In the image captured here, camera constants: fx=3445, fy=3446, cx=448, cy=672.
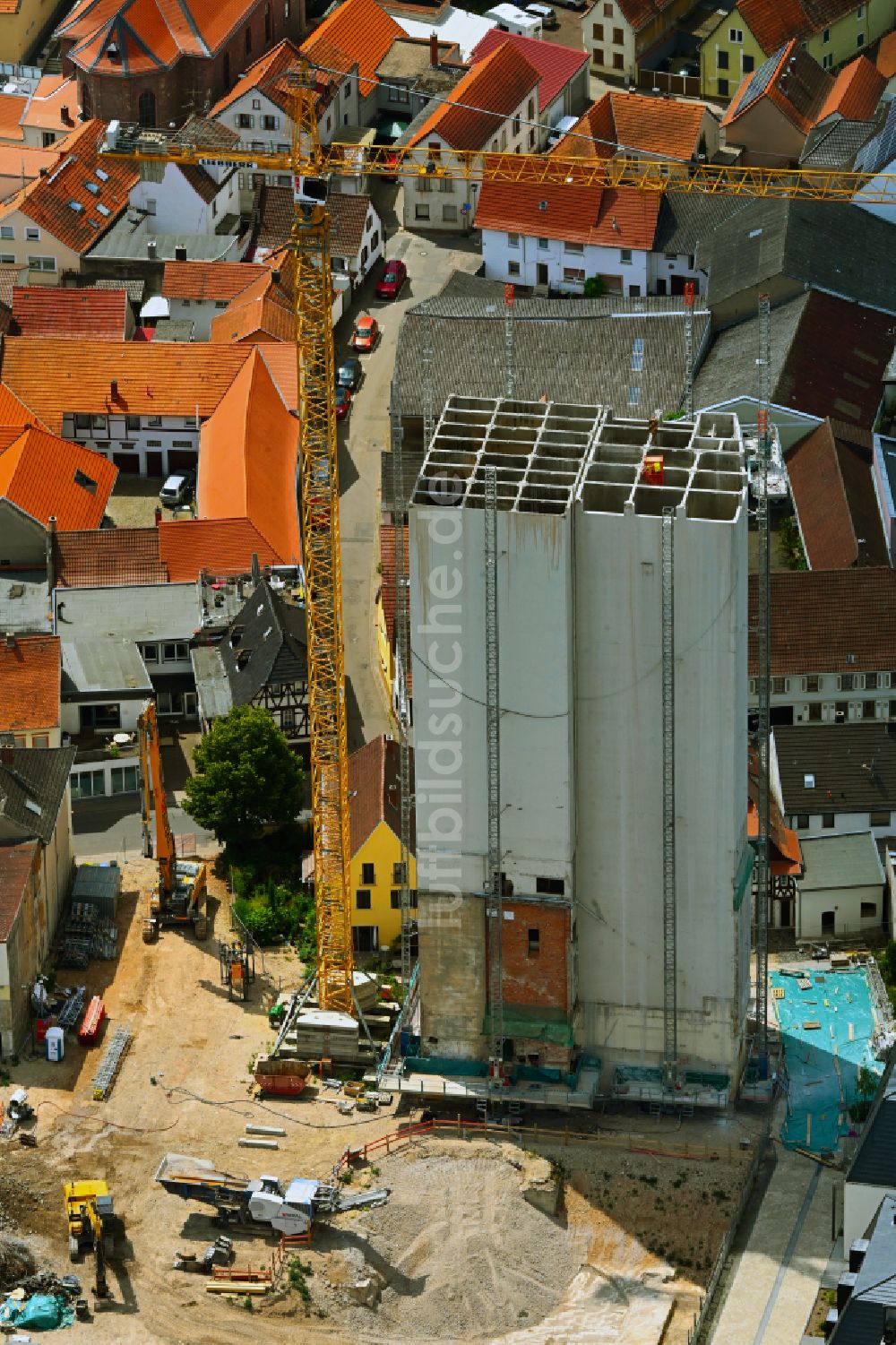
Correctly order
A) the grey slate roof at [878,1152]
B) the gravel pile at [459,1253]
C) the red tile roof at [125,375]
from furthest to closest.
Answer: the red tile roof at [125,375] < the gravel pile at [459,1253] < the grey slate roof at [878,1152]

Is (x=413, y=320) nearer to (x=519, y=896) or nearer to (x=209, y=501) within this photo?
(x=209, y=501)

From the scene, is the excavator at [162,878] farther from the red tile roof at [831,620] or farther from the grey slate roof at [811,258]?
the grey slate roof at [811,258]

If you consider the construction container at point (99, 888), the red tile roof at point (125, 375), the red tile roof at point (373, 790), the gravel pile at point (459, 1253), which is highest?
the red tile roof at point (125, 375)

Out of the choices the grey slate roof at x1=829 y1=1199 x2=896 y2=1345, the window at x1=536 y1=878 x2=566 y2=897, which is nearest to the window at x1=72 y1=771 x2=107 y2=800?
the window at x1=536 y1=878 x2=566 y2=897

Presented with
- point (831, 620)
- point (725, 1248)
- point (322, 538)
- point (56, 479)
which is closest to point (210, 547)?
point (56, 479)

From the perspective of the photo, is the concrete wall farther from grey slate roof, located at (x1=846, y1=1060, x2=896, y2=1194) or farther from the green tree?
the green tree

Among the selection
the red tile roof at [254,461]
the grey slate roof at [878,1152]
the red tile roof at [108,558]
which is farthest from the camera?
the red tile roof at [254,461]

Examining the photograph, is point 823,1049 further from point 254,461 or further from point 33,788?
point 254,461

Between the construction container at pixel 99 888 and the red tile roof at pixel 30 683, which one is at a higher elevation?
the red tile roof at pixel 30 683

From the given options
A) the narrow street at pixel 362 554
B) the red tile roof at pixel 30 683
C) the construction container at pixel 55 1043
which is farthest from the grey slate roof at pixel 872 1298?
the red tile roof at pixel 30 683
